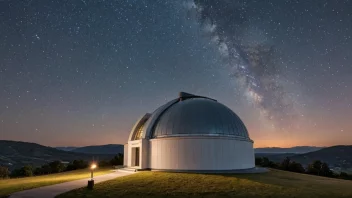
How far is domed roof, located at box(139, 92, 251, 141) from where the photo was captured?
25.1m

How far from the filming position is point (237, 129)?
88.7ft

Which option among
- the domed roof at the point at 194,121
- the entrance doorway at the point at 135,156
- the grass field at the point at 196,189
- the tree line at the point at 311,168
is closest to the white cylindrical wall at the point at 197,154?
the domed roof at the point at 194,121

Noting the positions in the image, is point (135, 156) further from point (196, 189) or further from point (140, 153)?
point (196, 189)

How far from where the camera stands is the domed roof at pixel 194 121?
2506cm

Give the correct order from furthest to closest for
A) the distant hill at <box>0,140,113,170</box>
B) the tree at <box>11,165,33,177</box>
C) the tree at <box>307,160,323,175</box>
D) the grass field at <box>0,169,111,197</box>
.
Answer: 1. the distant hill at <box>0,140,113,170</box>
2. the tree at <box>307,160,323,175</box>
3. the tree at <box>11,165,33,177</box>
4. the grass field at <box>0,169,111,197</box>

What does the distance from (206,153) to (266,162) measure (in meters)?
19.5

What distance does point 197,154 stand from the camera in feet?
78.4

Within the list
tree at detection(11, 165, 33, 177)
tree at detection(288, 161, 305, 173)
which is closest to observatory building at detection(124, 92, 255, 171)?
tree at detection(288, 161, 305, 173)

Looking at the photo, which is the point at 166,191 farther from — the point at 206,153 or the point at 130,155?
the point at 130,155

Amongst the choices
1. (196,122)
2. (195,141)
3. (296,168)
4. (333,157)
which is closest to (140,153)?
(195,141)

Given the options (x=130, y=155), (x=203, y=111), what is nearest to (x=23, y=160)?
(x=130, y=155)

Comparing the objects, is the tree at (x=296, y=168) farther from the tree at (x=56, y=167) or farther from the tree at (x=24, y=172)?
the tree at (x=24, y=172)

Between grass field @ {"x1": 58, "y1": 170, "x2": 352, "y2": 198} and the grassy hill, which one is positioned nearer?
grass field @ {"x1": 58, "y1": 170, "x2": 352, "y2": 198}

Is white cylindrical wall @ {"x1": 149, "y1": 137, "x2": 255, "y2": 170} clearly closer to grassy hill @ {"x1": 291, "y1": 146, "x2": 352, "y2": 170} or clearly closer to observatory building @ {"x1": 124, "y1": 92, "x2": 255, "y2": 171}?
observatory building @ {"x1": 124, "y1": 92, "x2": 255, "y2": 171}
